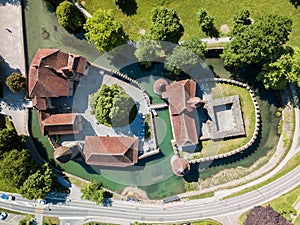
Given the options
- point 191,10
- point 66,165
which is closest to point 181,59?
point 191,10

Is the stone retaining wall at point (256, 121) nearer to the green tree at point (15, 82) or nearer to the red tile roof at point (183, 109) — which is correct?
the red tile roof at point (183, 109)

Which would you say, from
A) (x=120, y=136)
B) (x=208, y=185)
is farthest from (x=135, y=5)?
(x=208, y=185)

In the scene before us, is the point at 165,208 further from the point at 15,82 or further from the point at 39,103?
the point at 15,82

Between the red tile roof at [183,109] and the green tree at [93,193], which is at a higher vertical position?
the red tile roof at [183,109]

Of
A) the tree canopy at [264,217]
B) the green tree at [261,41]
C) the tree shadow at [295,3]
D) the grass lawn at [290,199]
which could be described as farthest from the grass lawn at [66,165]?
the tree shadow at [295,3]

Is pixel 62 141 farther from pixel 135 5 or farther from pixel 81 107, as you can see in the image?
pixel 135 5

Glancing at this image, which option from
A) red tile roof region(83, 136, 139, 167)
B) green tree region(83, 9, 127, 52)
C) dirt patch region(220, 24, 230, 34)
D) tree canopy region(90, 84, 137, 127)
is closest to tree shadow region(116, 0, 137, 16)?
green tree region(83, 9, 127, 52)

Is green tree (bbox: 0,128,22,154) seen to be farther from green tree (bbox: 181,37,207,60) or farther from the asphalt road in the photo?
green tree (bbox: 181,37,207,60)
